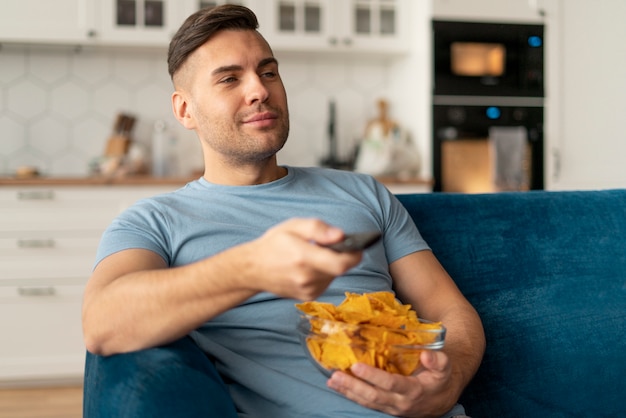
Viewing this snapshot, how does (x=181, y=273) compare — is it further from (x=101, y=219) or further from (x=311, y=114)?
(x=311, y=114)

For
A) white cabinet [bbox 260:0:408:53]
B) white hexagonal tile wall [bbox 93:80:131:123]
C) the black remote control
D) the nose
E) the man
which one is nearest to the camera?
the black remote control

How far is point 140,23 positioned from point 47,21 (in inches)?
17.5

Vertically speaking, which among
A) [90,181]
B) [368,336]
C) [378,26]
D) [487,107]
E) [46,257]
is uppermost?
[378,26]

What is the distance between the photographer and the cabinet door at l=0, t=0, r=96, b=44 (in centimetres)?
353

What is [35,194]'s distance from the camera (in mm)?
3270

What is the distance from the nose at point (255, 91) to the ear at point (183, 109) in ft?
0.59

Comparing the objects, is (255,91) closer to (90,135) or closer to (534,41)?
(90,135)

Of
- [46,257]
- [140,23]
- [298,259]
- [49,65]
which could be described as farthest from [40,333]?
[298,259]

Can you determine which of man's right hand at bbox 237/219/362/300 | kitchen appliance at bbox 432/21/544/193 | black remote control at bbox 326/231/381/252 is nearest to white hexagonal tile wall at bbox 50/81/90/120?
kitchen appliance at bbox 432/21/544/193

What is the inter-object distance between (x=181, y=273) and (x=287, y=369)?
1.16 feet

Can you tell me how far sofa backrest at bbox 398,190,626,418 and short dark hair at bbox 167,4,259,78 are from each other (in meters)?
0.56

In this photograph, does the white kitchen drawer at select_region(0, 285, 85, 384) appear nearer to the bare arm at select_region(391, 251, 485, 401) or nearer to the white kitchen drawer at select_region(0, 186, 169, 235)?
the white kitchen drawer at select_region(0, 186, 169, 235)

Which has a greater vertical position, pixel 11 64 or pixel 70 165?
pixel 11 64

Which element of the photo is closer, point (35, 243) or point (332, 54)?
point (35, 243)
